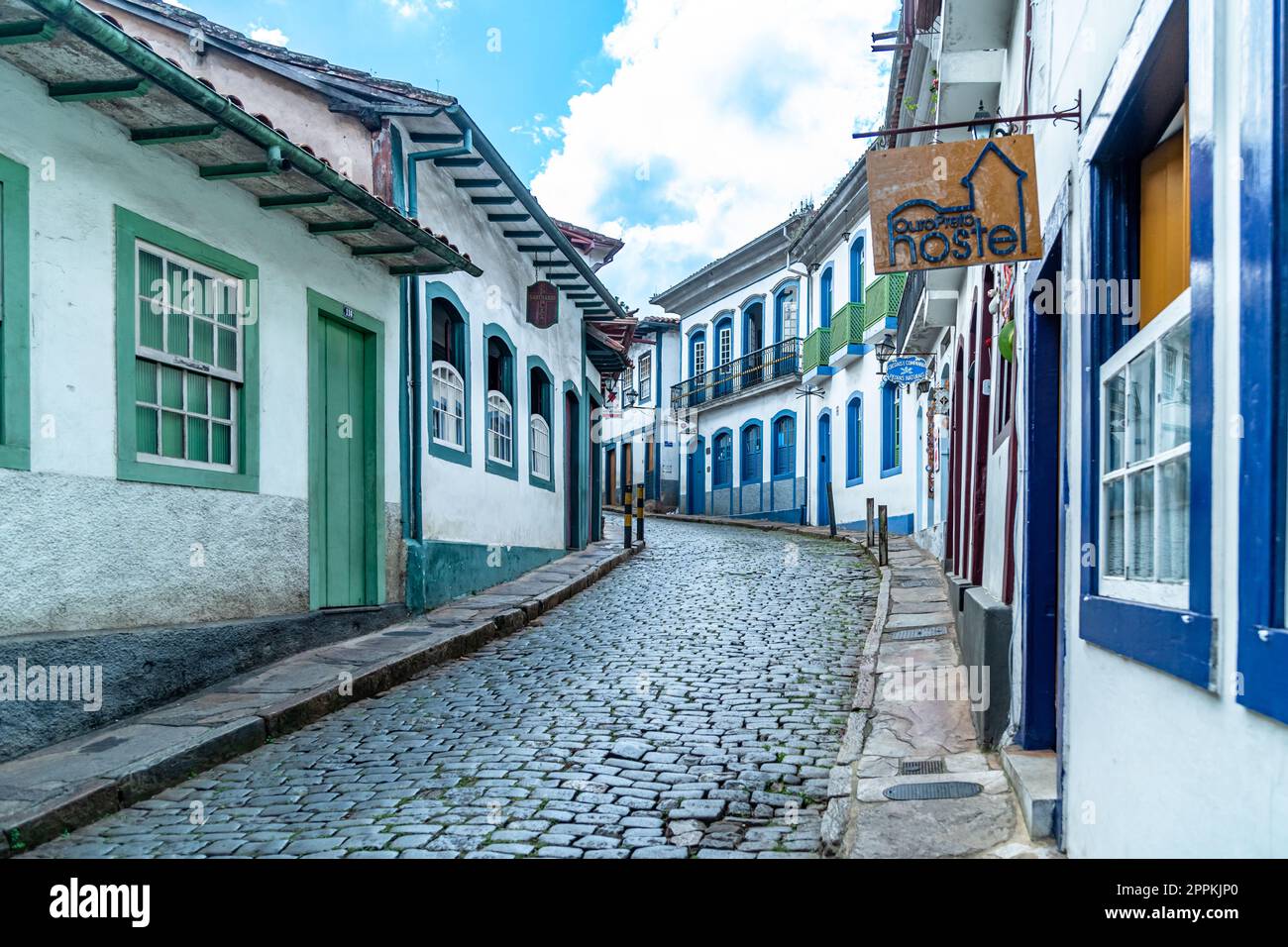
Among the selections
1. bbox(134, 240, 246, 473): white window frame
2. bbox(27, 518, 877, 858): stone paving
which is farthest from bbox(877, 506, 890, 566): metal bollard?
bbox(134, 240, 246, 473): white window frame

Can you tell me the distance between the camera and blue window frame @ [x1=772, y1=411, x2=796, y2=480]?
25.8m

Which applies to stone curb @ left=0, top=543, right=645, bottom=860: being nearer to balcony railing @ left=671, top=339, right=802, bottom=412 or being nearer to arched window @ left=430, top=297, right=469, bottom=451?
arched window @ left=430, top=297, right=469, bottom=451

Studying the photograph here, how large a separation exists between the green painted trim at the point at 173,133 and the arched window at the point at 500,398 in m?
6.28

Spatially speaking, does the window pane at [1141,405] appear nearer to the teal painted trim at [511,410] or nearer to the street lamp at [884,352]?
the teal painted trim at [511,410]

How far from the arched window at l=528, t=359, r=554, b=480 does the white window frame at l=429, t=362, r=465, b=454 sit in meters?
2.84

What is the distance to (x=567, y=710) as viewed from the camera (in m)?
6.21

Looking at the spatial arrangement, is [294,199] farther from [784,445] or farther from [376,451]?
[784,445]

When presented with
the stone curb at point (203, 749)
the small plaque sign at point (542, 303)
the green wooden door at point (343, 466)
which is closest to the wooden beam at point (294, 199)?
the green wooden door at point (343, 466)

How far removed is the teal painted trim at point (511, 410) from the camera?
11742mm

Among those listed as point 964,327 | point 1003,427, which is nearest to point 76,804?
point 1003,427

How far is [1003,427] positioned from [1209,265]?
4000 mm

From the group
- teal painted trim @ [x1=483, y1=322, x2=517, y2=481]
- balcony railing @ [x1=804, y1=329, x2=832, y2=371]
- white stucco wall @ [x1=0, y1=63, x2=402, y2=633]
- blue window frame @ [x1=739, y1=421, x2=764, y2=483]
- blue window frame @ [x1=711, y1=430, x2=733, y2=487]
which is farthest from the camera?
blue window frame @ [x1=711, y1=430, x2=733, y2=487]

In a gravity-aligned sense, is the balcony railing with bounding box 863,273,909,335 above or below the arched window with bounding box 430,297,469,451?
above
